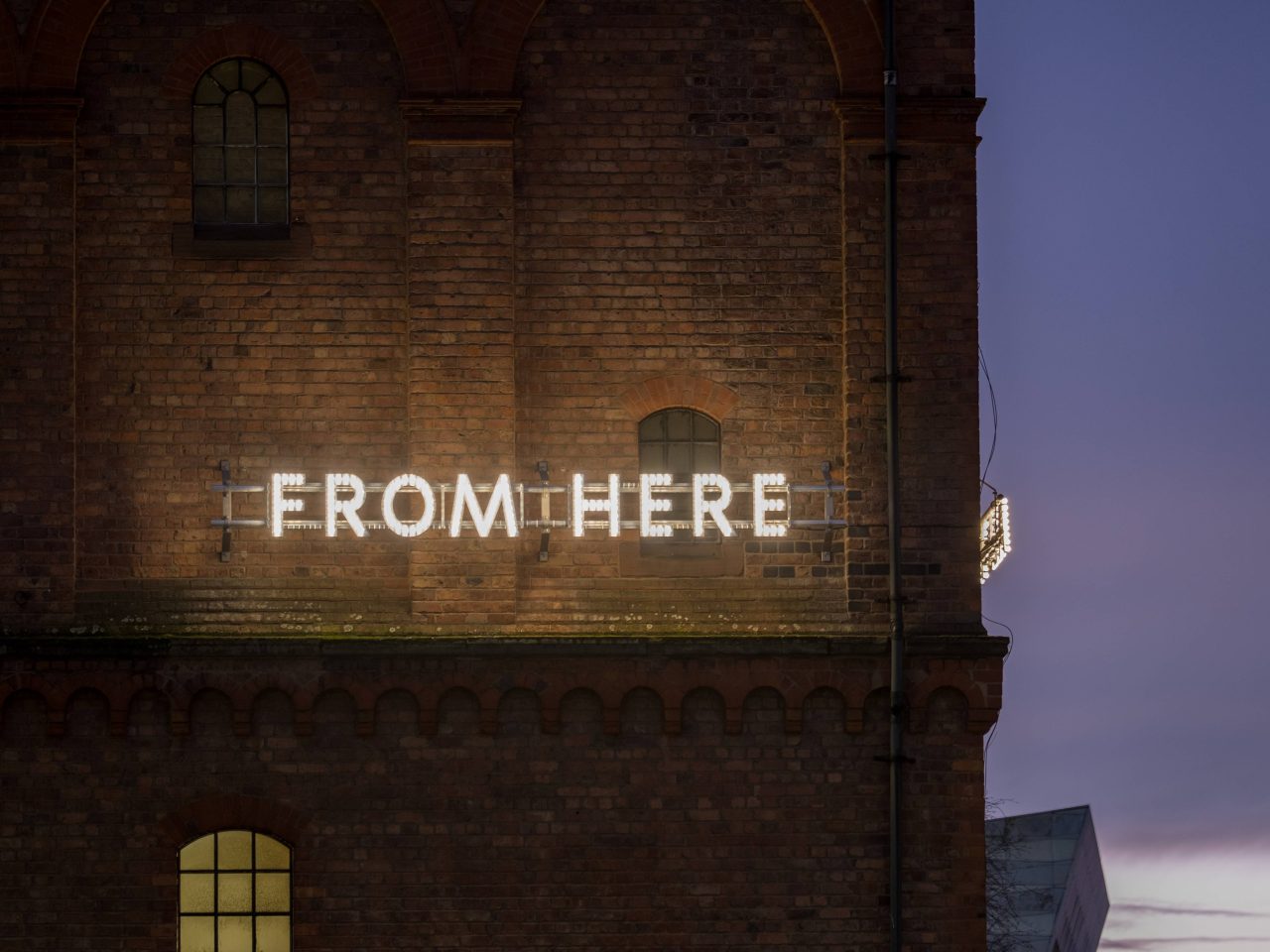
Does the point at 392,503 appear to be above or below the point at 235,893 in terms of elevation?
above

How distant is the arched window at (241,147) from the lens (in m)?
17.6

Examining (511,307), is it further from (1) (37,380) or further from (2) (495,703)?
(1) (37,380)

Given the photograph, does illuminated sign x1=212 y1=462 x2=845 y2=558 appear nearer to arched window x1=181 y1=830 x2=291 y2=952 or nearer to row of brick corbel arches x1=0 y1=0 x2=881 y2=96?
arched window x1=181 y1=830 x2=291 y2=952

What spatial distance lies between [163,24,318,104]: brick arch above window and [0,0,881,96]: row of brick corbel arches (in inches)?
2.6

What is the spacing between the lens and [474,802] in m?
16.8

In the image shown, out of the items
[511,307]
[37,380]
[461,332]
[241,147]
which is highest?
[241,147]

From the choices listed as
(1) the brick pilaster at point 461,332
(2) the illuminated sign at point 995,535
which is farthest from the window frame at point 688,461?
(2) the illuminated sign at point 995,535

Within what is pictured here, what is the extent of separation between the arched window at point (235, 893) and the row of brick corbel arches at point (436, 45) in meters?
6.86

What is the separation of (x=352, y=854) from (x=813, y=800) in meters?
4.06

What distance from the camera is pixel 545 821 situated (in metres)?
16.8

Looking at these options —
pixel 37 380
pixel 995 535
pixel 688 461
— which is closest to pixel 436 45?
pixel 688 461

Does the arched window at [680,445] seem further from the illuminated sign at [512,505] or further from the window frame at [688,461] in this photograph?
the illuminated sign at [512,505]

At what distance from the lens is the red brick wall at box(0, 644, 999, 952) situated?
16.8 metres

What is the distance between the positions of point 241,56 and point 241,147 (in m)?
0.82
